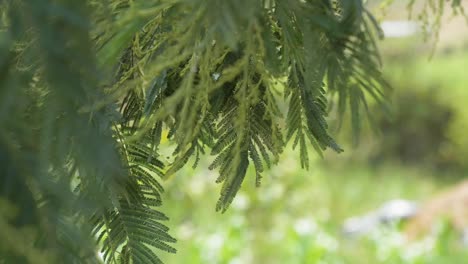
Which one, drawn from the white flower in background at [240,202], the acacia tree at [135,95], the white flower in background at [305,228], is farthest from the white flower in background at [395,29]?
the acacia tree at [135,95]

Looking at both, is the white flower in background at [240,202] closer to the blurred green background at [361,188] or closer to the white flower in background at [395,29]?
the blurred green background at [361,188]

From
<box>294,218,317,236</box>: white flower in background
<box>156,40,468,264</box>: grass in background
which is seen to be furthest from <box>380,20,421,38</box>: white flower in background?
<box>294,218,317,236</box>: white flower in background

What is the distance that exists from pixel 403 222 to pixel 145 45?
510 cm

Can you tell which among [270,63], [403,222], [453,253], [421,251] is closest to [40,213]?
[270,63]

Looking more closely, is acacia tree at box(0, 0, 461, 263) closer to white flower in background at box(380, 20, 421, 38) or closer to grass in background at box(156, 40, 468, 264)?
grass in background at box(156, 40, 468, 264)

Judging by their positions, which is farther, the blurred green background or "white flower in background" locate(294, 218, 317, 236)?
the blurred green background

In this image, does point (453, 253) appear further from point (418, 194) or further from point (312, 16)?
point (312, 16)

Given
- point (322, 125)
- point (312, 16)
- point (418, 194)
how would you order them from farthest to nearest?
point (418, 194) → point (322, 125) → point (312, 16)

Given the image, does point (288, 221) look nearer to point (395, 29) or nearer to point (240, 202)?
point (240, 202)

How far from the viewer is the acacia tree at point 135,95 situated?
447mm

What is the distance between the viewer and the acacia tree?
45cm

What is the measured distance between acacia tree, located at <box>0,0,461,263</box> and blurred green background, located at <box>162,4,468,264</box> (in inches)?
52.8

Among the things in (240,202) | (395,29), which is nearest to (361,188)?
(240,202)

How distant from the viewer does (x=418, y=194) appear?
7117 millimetres
